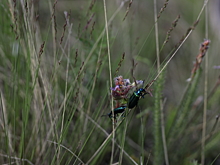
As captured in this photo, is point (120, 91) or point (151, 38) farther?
point (151, 38)

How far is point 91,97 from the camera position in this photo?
131 cm

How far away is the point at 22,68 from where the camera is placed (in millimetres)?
1508

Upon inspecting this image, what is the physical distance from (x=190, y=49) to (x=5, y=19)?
1590 millimetres

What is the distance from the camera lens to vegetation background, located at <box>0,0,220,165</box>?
1.13m

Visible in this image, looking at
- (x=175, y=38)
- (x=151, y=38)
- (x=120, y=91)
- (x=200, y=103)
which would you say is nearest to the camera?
(x=120, y=91)

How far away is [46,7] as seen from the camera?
7.73 ft

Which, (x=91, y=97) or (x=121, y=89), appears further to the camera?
(x=91, y=97)

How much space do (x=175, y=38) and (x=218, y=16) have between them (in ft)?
1.71

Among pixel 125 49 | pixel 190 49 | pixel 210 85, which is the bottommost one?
pixel 210 85

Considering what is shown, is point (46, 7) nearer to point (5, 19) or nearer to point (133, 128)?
point (5, 19)

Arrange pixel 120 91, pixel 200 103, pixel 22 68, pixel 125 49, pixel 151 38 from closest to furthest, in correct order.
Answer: pixel 120 91 < pixel 22 68 < pixel 200 103 < pixel 125 49 < pixel 151 38

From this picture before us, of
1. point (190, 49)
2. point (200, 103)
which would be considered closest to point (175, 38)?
point (190, 49)

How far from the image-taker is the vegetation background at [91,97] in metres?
1.13

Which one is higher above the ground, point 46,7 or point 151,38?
point 46,7
